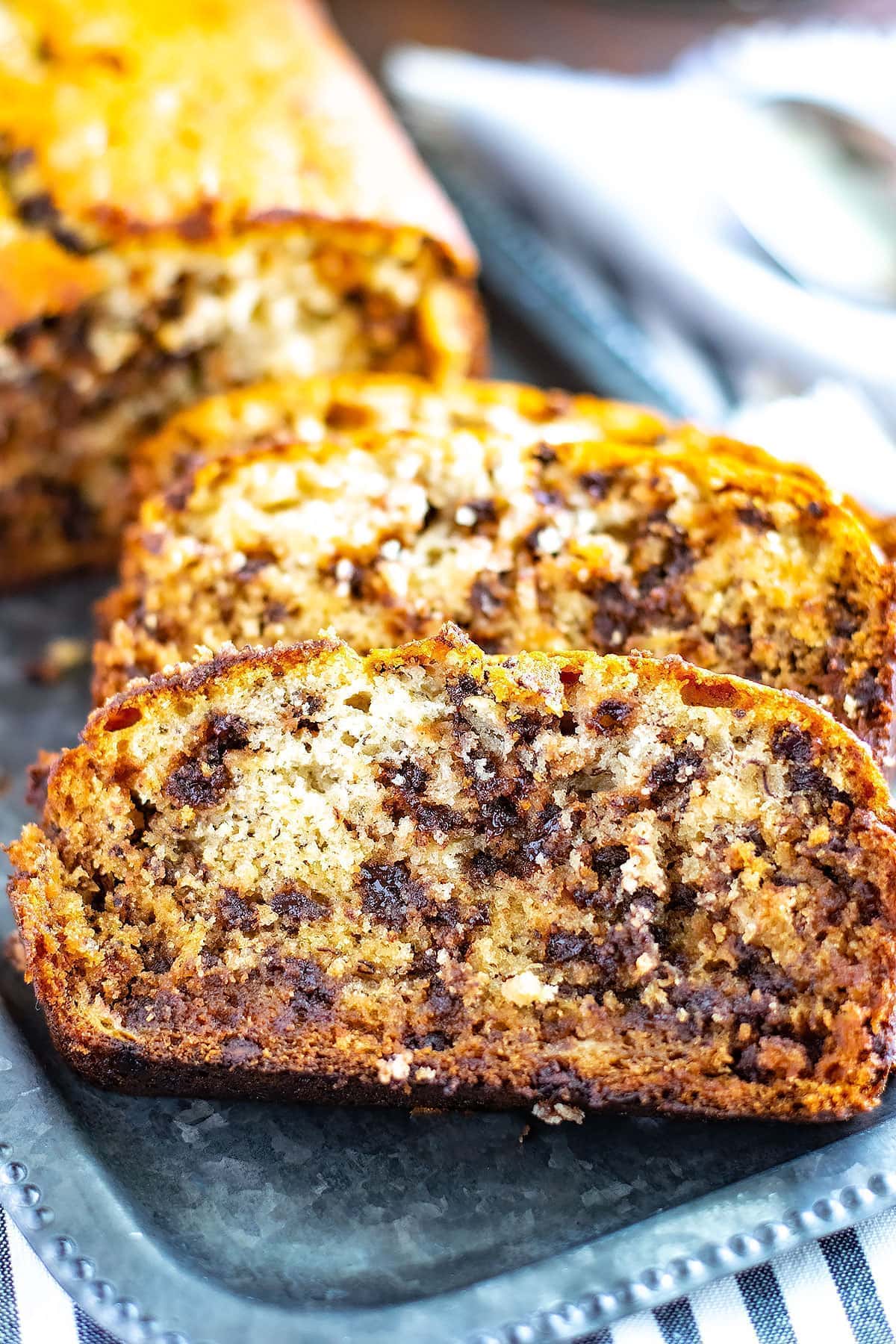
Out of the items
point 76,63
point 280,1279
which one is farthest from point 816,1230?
point 76,63

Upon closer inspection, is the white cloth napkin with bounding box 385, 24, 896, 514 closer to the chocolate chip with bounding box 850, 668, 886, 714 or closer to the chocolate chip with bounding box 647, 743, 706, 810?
the chocolate chip with bounding box 850, 668, 886, 714

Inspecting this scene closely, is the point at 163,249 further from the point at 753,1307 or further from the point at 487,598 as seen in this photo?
the point at 753,1307

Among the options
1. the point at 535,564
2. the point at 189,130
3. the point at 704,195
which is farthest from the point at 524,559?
the point at 704,195

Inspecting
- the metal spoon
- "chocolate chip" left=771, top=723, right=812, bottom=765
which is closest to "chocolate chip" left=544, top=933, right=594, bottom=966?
"chocolate chip" left=771, top=723, right=812, bottom=765

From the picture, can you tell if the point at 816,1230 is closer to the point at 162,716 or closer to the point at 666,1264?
the point at 666,1264

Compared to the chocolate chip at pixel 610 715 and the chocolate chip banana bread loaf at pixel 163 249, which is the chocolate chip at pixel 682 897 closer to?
the chocolate chip at pixel 610 715

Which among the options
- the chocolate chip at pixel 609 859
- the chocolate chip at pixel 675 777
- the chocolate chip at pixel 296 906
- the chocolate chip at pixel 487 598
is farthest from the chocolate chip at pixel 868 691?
the chocolate chip at pixel 296 906
